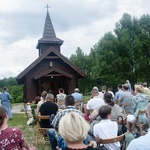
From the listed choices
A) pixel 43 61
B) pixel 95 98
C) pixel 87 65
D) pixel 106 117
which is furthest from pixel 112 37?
pixel 106 117

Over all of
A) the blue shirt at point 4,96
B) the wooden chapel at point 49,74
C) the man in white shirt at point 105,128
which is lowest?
the man in white shirt at point 105,128

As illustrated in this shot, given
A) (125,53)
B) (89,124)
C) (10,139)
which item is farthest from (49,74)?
(10,139)

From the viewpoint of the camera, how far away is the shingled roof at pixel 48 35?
83.3 feet

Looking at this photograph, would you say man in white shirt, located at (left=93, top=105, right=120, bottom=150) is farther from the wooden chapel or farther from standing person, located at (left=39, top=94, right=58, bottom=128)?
the wooden chapel

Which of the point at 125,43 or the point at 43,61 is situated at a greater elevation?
the point at 125,43

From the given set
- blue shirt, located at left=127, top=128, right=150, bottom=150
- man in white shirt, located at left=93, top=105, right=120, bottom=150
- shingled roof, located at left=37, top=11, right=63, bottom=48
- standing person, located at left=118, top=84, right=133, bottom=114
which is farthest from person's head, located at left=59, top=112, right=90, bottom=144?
shingled roof, located at left=37, top=11, right=63, bottom=48

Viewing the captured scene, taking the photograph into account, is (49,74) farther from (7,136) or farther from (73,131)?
(73,131)

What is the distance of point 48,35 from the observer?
1056 inches

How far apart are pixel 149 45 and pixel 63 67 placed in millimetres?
15142

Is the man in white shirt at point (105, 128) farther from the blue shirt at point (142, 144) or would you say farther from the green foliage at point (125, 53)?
the green foliage at point (125, 53)

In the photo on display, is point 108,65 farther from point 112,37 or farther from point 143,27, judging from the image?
point 143,27

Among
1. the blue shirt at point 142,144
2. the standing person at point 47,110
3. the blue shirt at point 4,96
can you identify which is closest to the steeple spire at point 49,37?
the blue shirt at point 4,96

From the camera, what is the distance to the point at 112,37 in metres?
33.6

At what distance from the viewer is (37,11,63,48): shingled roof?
25.4 meters
